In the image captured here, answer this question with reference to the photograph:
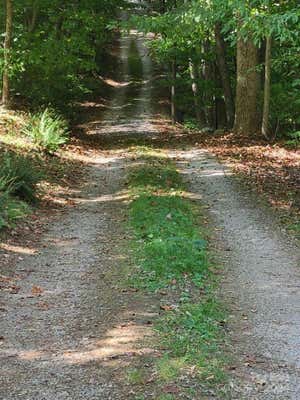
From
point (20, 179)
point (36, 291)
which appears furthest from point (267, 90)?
point (36, 291)

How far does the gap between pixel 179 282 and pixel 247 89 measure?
38.3ft

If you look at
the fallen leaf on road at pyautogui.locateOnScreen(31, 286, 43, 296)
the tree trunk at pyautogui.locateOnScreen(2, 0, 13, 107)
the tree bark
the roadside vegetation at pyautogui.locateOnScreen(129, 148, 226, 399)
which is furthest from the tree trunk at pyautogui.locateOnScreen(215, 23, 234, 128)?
the fallen leaf on road at pyautogui.locateOnScreen(31, 286, 43, 296)

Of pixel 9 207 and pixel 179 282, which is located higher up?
pixel 9 207

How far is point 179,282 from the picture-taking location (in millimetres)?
6969

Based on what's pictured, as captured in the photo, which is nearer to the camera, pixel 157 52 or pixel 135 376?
pixel 135 376

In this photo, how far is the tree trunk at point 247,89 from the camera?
16.9 metres

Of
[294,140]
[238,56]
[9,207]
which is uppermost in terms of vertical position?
[238,56]

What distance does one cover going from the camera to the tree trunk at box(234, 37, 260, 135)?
16938 millimetres

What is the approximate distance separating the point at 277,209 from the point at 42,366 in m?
7.04

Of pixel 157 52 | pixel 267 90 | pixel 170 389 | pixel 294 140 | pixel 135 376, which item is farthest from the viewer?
pixel 157 52

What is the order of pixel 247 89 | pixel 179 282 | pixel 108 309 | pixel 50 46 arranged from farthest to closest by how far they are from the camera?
pixel 50 46
pixel 247 89
pixel 179 282
pixel 108 309

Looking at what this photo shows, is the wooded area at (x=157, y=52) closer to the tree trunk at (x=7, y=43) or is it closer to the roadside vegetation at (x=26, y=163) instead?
the tree trunk at (x=7, y=43)

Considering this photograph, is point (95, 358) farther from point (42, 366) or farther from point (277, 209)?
point (277, 209)

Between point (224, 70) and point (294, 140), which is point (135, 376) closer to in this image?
point (294, 140)
